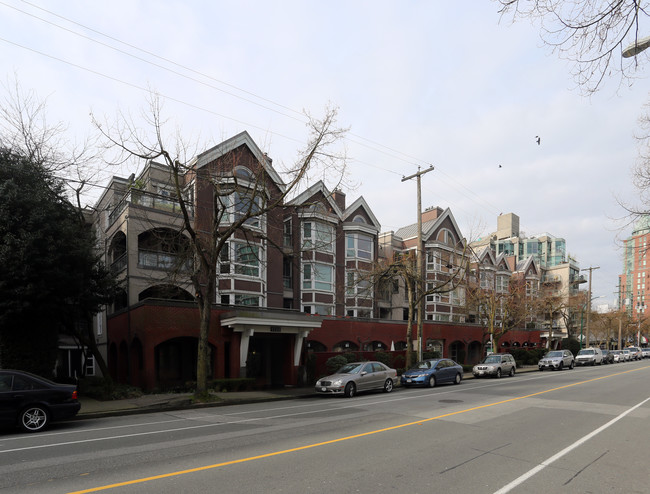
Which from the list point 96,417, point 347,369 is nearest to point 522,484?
point 96,417

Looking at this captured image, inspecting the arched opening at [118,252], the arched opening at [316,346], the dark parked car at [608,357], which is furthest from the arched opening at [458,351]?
the arched opening at [118,252]

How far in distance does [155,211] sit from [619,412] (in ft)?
67.1

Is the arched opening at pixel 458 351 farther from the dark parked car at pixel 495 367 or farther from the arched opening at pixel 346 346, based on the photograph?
the arched opening at pixel 346 346

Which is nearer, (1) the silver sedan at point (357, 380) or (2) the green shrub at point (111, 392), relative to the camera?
(2) the green shrub at point (111, 392)

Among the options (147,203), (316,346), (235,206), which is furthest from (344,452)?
(235,206)

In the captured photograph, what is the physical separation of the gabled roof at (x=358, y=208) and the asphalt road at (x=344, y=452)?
2260 centimetres

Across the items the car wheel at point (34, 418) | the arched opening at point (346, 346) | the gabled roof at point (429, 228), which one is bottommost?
the arched opening at point (346, 346)

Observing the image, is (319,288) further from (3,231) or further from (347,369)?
(3,231)

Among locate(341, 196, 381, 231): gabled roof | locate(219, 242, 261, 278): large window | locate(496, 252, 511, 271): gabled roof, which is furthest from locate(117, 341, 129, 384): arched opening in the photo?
locate(496, 252, 511, 271): gabled roof

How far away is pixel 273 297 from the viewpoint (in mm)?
27859

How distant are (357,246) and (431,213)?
12.9 m

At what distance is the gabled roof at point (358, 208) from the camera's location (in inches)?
1372

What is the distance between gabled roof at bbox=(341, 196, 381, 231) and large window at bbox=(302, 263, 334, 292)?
445 cm

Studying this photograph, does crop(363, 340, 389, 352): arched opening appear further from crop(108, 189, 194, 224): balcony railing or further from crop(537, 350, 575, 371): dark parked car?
crop(108, 189, 194, 224): balcony railing
